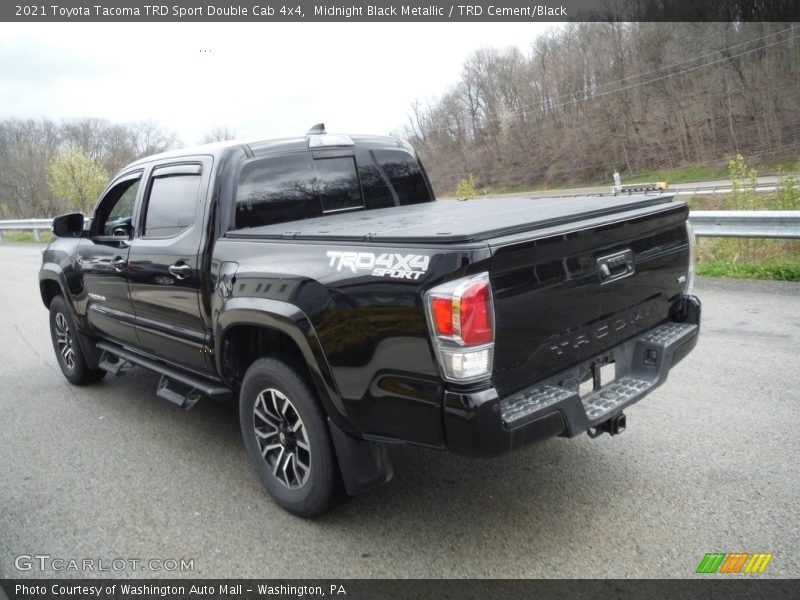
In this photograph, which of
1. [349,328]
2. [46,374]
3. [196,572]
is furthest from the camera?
[46,374]

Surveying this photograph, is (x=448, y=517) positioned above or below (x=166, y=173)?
below

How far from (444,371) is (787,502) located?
1.91 m

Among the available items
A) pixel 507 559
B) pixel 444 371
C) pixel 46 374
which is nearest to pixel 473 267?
pixel 444 371

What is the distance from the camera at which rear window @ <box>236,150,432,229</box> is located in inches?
151

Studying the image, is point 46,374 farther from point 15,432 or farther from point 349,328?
point 349,328

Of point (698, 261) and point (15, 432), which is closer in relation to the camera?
point (15, 432)

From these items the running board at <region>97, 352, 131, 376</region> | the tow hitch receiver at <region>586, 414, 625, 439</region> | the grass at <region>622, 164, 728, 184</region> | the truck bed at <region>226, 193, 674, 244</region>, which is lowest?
the grass at <region>622, 164, 728, 184</region>

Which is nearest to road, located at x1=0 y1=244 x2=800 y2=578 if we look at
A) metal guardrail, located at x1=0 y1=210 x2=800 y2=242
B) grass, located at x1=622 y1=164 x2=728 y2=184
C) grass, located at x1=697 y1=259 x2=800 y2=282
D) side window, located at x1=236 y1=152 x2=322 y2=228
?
side window, located at x1=236 y1=152 x2=322 y2=228

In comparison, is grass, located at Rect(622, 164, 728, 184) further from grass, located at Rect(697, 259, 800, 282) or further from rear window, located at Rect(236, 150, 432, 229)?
rear window, located at Rect(236, 150, 432, 229)

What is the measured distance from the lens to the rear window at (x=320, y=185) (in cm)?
384

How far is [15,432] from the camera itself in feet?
15.8

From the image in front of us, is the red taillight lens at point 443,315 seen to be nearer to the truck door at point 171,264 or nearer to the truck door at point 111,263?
the truck door at point 171,264
